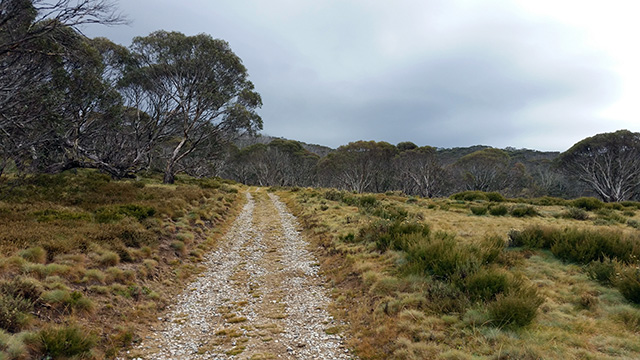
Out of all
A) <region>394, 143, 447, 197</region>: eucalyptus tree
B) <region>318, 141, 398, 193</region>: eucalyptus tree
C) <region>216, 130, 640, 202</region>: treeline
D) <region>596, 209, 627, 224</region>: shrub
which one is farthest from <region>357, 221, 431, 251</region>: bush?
<region>394, 143, 447, 197</region>: eucalyptus tree

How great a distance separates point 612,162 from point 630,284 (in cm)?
4784

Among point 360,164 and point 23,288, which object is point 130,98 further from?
point 360,164

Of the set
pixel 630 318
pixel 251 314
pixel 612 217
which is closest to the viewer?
pixel 630 318

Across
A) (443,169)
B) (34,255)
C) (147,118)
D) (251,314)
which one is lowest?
(251,314)

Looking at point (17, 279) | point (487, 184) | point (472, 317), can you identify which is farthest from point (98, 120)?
point (487, 184)

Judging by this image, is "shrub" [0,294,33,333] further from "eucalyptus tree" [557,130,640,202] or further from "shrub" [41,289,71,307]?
"eucalyptus tree" [557,130,640,202]

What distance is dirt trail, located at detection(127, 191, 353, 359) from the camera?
4.91 meters

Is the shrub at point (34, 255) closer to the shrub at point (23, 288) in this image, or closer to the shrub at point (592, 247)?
the shrub at point (23, 288)

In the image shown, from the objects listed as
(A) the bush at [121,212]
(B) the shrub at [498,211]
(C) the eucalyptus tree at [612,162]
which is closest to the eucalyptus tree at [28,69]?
(A) the bush at [121,212]

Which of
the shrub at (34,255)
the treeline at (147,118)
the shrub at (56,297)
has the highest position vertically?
the treeline at (147,118)

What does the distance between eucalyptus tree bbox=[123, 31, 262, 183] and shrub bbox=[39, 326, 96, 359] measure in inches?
1041

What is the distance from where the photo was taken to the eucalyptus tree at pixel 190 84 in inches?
1082

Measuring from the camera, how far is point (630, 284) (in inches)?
201

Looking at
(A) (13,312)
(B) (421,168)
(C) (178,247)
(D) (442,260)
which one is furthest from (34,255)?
(B) (421,168)
